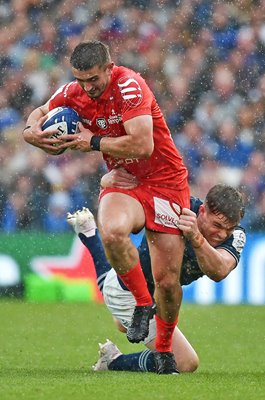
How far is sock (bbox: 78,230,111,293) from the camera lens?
8.52 m

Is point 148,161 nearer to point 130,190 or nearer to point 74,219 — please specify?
point 130,190

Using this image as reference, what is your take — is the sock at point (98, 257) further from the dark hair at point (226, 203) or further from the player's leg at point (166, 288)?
the dark hair at point (226, 203)

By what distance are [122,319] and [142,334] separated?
2.81 feet

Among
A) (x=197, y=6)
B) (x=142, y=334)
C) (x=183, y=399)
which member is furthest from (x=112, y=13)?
(x=183, y=399)

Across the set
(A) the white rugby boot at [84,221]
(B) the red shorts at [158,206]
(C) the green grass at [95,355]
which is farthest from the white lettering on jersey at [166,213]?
(A) the white rugby boot at [84,221]

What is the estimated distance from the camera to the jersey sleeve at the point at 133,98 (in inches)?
281

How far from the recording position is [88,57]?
709 cm

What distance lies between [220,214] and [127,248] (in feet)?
2.16

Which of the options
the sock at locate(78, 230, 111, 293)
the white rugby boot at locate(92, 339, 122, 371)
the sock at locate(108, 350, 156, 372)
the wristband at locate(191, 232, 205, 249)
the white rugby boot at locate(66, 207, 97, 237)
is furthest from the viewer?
the white rugby boot at locate(66, 207, 97, 237)

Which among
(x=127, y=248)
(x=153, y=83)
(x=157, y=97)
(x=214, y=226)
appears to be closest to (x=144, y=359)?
(x=127, y=248)

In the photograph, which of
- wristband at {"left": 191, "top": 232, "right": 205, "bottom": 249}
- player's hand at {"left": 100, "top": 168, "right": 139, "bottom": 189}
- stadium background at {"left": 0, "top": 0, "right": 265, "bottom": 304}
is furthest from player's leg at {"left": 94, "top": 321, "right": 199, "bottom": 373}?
stadium background at {"left": 0, "top": 0, "right": 265, "bottom": 304}

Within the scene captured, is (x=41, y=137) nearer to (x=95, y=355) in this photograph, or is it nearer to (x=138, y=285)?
(x=138, y=285)

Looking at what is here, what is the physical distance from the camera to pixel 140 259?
7.93 metres

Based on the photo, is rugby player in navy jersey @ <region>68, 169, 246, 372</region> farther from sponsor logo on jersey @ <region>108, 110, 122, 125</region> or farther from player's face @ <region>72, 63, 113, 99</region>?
player's face @ <region>72, 63, 113, 99</region>
